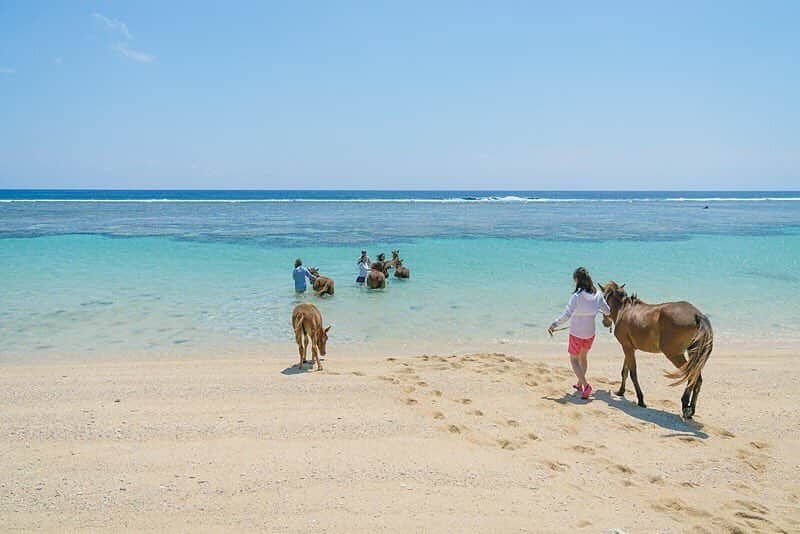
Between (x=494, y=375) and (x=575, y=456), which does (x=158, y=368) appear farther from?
(x=575, y=456)

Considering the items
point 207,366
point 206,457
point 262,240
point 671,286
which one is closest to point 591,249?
point 671,286

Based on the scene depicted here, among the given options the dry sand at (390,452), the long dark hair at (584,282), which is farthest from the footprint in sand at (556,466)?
the long dark hair at (584,282)

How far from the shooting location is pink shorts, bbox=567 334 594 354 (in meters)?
7.12

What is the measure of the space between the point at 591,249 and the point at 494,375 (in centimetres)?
2074

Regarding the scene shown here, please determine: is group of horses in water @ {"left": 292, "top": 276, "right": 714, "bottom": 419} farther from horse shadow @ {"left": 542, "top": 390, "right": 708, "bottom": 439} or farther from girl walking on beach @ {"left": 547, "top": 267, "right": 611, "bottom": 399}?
girl walking on beach @ {"left": 547, "top": 267, "right": 611, "bottom": 399}

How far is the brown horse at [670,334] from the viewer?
6223 millimetres

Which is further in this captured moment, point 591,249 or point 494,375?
point 591,249

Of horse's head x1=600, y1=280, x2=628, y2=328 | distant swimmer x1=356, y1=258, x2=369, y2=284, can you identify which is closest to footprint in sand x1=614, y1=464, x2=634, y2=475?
horse's head x1=600, y1=280, x2=628, y2=328

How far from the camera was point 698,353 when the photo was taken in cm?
618

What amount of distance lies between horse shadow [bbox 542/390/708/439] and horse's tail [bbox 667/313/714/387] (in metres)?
0.50

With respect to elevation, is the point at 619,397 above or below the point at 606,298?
below

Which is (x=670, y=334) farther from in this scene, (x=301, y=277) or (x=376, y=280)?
(x=301, y=277)

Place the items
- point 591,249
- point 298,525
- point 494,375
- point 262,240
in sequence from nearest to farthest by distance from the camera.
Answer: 1. point 298,525
2. point 494,375
3. point 591,249
4. point 262,240

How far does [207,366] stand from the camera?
8.63 meters
